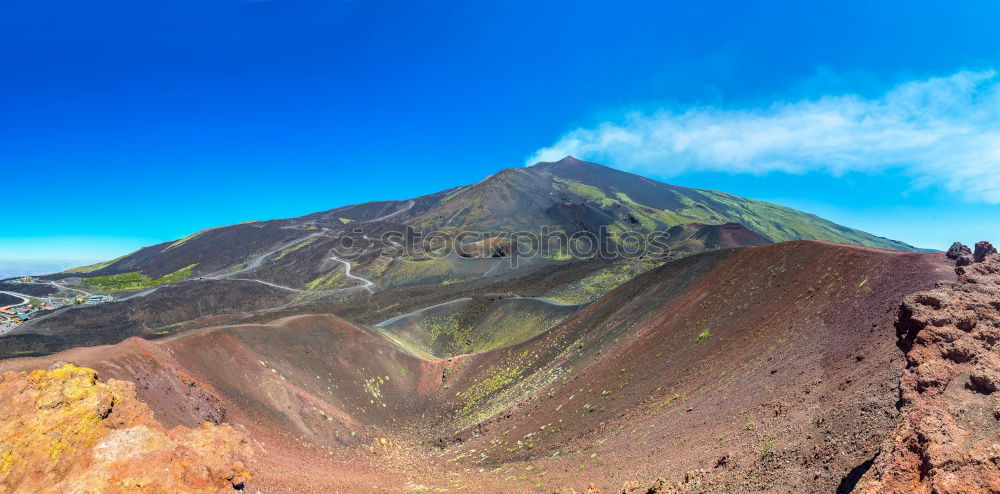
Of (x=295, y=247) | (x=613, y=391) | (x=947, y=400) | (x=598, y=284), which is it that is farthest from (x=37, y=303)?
(x=947, y=400)

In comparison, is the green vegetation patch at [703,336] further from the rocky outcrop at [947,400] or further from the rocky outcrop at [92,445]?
the rocky outcrop at [92,445]

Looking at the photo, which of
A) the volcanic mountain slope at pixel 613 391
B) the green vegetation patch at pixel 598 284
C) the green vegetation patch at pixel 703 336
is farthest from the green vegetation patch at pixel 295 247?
the green vegetation patch at pixel 703 336

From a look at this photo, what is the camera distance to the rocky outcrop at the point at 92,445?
10.2 metres

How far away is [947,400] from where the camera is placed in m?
7.46

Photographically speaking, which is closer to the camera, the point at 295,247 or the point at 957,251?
the point at 957,251

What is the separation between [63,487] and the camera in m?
9.69

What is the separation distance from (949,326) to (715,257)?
84.2 feet

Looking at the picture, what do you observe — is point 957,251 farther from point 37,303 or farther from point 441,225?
point 37,303

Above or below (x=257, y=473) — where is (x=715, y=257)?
above

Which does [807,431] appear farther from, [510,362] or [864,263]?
[510,362]

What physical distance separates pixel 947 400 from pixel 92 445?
710 inches

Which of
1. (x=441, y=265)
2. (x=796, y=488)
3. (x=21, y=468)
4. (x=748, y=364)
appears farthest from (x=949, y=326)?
(x=441, y=265)

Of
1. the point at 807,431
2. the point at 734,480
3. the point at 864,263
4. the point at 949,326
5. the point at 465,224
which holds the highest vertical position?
the point at 465,224

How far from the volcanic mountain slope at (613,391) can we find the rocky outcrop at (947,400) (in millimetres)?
903
